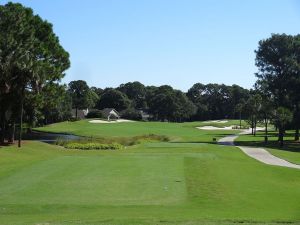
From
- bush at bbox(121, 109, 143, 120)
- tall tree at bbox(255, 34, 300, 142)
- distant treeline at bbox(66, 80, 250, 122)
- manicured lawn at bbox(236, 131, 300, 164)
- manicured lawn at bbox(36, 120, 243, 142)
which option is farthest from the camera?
bush at bbox(121, 109, 143, 120)

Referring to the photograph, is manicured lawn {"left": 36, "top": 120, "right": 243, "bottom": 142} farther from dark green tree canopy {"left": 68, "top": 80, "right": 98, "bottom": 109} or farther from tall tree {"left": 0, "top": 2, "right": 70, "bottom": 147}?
dark green tree canopy {"left": 68, "top": 80, "right": 98, "bottom": 109}

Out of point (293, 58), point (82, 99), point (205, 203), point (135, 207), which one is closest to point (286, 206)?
point (205, 203)

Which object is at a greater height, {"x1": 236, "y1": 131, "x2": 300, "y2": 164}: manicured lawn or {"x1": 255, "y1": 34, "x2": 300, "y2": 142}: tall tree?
{"x1": 255, "y1": 34, "x2": 300, "y2": 142}: tall tree

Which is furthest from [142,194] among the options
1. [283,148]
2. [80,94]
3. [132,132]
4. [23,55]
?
[80,94]

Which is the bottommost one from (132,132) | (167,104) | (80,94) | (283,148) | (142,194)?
(142,194)

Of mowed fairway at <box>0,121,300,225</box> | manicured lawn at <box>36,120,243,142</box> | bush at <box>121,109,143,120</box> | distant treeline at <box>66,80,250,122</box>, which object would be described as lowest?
mowed fairway at <box>0,121,300,225</box>

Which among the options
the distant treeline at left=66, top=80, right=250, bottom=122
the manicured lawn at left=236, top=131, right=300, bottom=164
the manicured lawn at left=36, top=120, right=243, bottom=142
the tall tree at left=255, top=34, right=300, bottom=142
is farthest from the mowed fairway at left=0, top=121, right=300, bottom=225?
the distant treeline at left=66, top=80, right=250, bottom=122

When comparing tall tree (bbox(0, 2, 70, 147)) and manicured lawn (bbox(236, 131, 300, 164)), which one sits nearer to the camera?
tall tree (bbox(0, 2, 70, 147))

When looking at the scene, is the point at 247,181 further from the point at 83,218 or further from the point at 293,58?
the point at 293,58

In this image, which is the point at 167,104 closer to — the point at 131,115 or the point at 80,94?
the point at 131,115

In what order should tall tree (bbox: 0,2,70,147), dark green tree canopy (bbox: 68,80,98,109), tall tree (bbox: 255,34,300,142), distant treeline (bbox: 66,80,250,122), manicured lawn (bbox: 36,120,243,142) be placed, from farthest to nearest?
1. distant treeline (bbox: 66,80,250,122)
2. dark green tree canopy (bbox: 68,80,98,109)
3. manicured lawn (bbox: 36,120,243,142)
4. tall tree (bbox: 255,34,300,142)
5. tall tree (bbox: 0,2,70,147)

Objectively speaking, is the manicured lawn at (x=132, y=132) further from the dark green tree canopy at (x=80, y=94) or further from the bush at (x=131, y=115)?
the bush at (x=131, y=115)

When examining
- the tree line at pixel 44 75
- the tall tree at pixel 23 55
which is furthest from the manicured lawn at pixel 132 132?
the tall tree at pixel 23 55

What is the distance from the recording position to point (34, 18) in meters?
51.3
